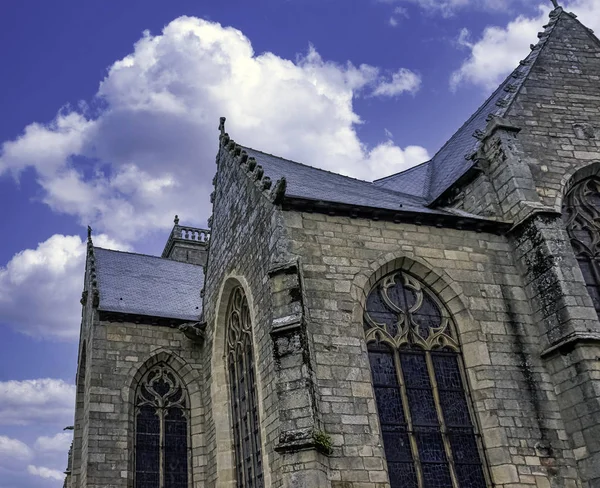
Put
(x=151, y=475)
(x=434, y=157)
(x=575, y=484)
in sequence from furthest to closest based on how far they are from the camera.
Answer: (x=434, y=157) < (x=151, y=475) < (x=575, y=484)

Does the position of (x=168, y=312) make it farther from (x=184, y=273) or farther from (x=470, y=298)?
(x=470, y=298)

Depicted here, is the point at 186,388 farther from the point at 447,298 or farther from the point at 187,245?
the point at 187,245

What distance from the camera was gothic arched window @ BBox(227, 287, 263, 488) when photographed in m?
11.6

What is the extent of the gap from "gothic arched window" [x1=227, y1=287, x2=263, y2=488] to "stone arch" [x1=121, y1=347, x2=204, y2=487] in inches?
62.6

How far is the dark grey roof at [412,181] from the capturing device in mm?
16531

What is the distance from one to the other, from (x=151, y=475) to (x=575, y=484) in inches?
336

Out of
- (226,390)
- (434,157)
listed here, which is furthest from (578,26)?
(226,390)

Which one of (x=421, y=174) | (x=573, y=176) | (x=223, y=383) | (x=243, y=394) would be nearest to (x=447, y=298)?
(x=573, y=176)

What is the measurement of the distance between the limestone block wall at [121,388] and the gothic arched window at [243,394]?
1.69 meters

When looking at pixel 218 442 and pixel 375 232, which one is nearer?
pixel 375 232

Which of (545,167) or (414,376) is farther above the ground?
(545,167)

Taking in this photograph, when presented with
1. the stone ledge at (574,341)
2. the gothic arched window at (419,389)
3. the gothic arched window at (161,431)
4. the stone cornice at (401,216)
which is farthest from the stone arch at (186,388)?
the stone ledge at (574,341)

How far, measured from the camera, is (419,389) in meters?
10.5

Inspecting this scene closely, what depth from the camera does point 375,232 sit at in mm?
11359
